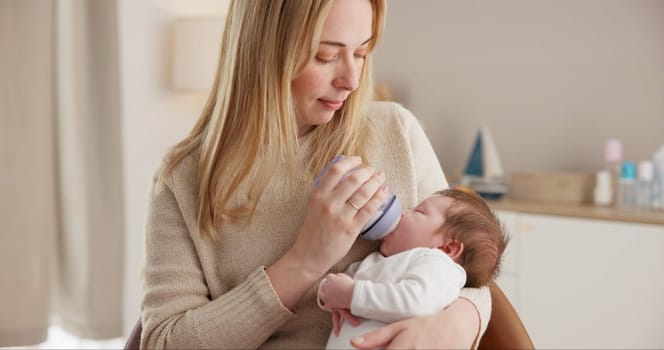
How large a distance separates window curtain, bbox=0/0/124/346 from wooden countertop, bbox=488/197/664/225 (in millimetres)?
1667

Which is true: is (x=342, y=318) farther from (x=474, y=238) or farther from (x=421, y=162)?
(x=421, y=162)

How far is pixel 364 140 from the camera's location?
1603 mm

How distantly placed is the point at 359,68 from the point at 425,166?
32cm

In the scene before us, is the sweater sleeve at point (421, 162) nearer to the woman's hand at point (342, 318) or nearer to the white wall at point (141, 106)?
the woman's hand at point (342, 318)

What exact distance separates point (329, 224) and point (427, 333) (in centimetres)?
25

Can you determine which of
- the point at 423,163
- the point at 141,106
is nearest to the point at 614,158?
the point at 423,163

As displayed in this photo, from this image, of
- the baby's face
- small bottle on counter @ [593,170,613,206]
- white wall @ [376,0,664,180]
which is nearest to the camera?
the baby's face

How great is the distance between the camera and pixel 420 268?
4.30 feet

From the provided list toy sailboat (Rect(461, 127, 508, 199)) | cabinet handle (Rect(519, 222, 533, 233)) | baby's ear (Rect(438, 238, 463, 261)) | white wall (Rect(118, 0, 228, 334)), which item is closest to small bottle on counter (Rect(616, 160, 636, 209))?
cabinet handle (Rect(519, 222, 533, 233))

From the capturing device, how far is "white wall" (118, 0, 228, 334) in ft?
11.5

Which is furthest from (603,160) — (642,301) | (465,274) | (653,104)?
(465,274)

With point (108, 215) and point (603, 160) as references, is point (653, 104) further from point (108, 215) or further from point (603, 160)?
point (108, 215)

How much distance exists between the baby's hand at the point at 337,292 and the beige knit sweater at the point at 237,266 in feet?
0.33

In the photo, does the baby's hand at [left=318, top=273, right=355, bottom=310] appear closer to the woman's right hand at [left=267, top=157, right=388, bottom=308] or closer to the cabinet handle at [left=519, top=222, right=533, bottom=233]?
the woman's right hand at [left=267, top=157, right=388, bottom=308]
